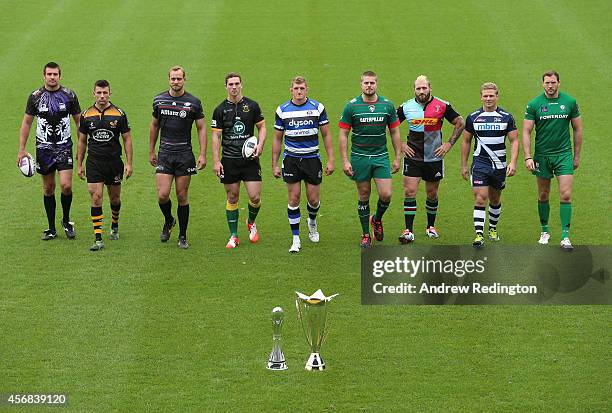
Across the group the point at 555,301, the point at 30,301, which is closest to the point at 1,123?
the point at 30,301

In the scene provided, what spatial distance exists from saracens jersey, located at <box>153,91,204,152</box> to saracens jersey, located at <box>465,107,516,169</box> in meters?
3.75

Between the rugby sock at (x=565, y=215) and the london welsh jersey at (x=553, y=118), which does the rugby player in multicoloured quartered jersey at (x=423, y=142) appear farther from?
the rugby sock at (x=565, y=215)

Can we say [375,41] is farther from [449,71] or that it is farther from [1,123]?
[1,123]

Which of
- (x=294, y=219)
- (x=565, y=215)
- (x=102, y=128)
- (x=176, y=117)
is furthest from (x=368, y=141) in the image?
(x=102, y=128)

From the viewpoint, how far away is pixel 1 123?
75.5 feet

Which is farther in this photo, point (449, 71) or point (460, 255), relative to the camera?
point (449, 71)

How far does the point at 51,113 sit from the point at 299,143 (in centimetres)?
351

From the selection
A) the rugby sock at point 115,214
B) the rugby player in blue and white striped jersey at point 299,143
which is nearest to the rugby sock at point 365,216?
the rugby player in blue and white striped jersey at point 299,143

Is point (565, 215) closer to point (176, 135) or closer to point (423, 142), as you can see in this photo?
point (423, 142)

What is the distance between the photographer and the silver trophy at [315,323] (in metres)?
11.7

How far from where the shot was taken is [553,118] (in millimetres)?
16125

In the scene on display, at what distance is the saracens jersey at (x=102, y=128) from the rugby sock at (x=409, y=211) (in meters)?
4.03

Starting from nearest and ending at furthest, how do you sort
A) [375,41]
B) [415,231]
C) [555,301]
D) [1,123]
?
[555,301] < [415,231] < [1,123] < [375,41]

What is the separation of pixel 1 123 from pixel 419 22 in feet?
37.5
